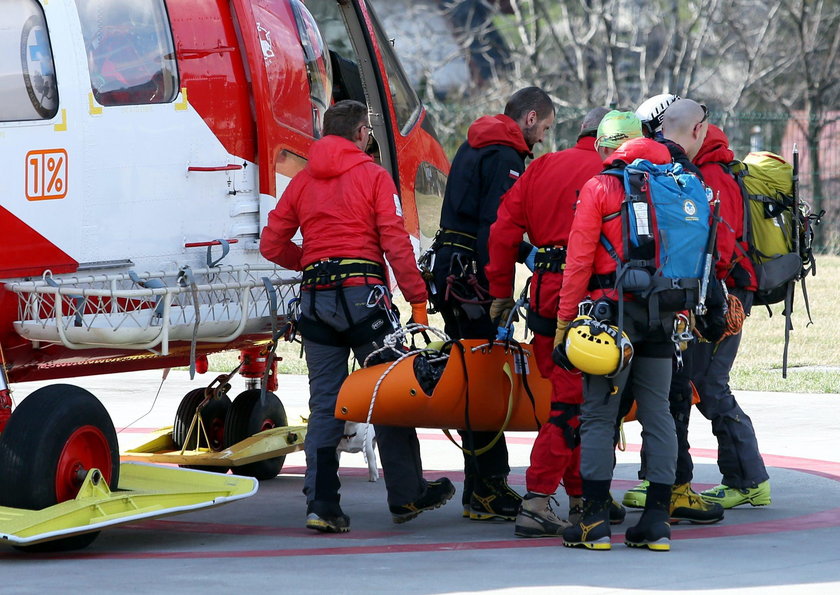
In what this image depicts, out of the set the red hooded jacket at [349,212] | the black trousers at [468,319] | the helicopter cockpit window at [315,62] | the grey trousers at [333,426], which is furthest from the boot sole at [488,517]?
the helicopter cockpit window at [315,62]

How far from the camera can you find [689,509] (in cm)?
641

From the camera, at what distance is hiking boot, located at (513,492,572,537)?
19.7ft

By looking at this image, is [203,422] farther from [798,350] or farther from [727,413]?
[798,350]

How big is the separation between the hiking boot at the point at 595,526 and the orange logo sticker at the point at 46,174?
8.51ft

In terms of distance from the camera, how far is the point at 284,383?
11484 millimetres

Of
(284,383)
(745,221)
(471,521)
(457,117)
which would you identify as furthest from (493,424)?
(457,117)

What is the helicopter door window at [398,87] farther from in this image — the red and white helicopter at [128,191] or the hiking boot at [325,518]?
the hiking boot at [325,518]

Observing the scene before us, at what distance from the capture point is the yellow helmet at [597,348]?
5348mm

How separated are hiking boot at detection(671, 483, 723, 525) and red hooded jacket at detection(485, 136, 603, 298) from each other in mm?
1259

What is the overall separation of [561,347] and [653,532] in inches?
33.5

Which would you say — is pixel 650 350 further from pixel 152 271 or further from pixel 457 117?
pixel 457 117

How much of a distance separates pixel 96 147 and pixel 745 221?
301cm

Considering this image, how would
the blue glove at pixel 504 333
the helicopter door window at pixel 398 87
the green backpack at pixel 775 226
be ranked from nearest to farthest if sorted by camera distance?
1. the blue glove at pixel 504 333
2. the green backpack at pixel 775 226
3. the helicopter door window at pixel 398 87

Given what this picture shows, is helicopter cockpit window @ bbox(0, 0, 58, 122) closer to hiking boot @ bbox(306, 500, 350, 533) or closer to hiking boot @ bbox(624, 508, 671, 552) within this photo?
hiking boot @ bbox(306, 500, 350, 533)
